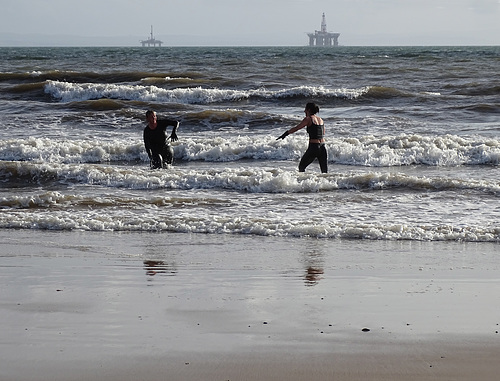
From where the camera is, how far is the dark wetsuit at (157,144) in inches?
533

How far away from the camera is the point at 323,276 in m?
6.30

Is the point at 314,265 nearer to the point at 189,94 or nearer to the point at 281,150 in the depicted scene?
the point at 281,150

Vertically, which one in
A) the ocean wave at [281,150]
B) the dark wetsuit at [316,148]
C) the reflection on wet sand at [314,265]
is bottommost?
the ocean wave at [281,150]

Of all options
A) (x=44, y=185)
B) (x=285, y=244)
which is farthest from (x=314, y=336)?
(x=44, y=185)

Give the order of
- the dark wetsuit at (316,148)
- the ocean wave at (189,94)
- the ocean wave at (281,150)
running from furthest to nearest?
1. the ocean wave at (189,94)
2. the ocean wave at (281,150)
3. the dark wetsuit at (316,148)

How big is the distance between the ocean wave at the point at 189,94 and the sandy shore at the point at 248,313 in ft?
63.3

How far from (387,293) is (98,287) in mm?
2080

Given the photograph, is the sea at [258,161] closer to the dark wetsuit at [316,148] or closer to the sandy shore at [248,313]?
the dark wetsuit at [316,148]

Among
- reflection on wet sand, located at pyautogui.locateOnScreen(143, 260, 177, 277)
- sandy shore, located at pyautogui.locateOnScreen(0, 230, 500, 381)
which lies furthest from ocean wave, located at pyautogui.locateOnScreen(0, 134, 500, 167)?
reflection on wet sand, located at pyautogui.locateOnScreen(143, 260, 177, 277)

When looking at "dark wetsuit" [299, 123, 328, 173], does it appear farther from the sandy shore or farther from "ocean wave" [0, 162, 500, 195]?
the sandy shore

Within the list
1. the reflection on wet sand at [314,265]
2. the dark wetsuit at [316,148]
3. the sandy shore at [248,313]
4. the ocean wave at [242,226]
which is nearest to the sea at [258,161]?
the ocean wave at [242,226]

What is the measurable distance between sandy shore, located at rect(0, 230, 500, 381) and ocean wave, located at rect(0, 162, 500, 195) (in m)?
4.06

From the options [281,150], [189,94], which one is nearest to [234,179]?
[281,150]

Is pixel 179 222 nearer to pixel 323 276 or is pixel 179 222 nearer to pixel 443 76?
pixel 323 276
